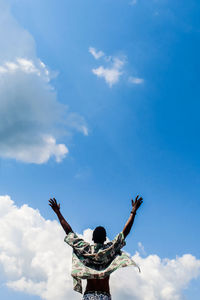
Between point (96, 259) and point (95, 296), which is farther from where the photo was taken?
point (96, 259)

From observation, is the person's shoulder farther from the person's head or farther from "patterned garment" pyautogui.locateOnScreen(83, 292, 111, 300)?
"patterned garment" pyautogui.locateOnScreen(83, 292, 111, 300)

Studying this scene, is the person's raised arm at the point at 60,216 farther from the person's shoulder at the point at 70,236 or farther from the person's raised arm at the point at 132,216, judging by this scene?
the person's raised arm at the point at 132,216

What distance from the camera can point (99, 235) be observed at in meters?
7.80

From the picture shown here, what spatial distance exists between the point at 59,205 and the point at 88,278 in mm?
2118

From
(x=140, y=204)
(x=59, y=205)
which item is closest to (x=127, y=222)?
(x=140, y=204)

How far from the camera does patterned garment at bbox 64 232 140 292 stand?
756 centimetres

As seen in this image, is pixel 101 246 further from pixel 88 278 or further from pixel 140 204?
pixel 140 204

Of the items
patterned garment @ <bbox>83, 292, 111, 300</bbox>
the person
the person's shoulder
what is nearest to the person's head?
the person

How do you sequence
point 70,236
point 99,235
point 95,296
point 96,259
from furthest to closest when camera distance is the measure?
point 70,236, point 99,235, point 96,259, point 95,296

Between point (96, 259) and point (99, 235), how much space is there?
556mm

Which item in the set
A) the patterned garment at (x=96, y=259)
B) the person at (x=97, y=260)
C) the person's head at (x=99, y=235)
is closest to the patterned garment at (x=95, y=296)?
the person at (x=97, y=260)

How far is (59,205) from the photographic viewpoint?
8820 mm

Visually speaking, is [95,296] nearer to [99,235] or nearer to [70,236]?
[99,235]

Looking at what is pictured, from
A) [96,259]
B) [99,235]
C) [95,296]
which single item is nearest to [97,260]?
[96,259]
